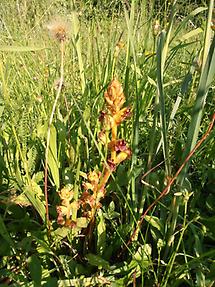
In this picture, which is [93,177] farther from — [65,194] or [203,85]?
[203,85]

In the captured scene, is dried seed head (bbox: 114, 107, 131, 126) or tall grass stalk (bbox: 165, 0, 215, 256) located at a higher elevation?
tall grass stalk (bbox: 165, 0, 215, 256)

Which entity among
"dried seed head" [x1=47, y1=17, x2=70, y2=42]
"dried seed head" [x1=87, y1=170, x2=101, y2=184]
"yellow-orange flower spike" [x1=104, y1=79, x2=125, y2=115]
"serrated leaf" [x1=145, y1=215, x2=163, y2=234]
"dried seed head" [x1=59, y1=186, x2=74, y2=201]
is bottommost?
"serrated leaf" [x1=145, y1=215, x2=163, y2=234]

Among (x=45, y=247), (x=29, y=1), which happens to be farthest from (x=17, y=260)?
(x=29, y=1)

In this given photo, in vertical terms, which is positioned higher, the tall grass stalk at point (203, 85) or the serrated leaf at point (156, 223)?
the tall grass stalk at point (203, 85)

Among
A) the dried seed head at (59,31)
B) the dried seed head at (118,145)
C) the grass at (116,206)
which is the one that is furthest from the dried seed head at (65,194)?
the dried seed head at (59,31)

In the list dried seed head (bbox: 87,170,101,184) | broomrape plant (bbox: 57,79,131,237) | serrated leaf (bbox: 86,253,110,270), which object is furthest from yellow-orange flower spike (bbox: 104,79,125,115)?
serrated leaf (bbox: 86,253,110,270)

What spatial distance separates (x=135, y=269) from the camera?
0.56 m

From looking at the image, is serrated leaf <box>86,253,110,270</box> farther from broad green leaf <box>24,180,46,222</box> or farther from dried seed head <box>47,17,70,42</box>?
dried seed head <box>47,17,70,42</box>

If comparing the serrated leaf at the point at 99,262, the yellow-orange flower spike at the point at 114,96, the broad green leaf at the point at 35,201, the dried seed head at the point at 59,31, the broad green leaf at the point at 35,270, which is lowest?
the serrated leaf at the point at 99,262

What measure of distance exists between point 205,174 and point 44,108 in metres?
0.49

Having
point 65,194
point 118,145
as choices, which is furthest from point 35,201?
point 118,145

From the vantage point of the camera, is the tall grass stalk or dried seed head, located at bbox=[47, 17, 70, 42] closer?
the tall grass stalk

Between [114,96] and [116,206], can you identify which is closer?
[114,96]

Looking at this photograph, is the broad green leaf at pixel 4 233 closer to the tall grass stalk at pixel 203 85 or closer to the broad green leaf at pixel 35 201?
the broad green leaf at pixel 35 201
